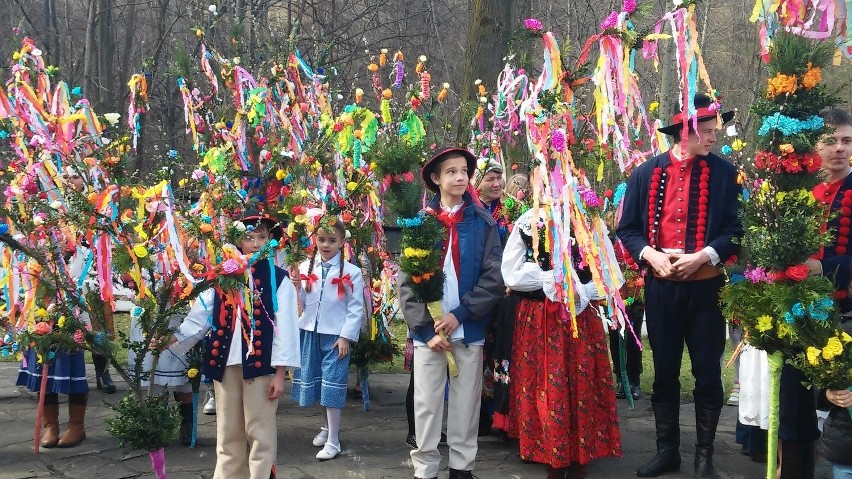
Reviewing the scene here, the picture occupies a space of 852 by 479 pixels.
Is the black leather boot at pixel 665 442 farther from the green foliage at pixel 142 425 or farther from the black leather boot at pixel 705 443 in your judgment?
the green foliage at pixel 142 425

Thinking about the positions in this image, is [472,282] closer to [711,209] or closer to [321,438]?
[711,209]

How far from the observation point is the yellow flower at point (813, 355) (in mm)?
3020

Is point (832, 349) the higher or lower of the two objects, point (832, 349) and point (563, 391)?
the higher

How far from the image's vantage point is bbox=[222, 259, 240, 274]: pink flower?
3.40 metres

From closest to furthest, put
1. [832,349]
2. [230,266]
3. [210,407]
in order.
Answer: [832,349]
[230,266]
[210,407]

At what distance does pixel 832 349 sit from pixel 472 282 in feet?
5.80

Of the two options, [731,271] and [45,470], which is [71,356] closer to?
[45,470]

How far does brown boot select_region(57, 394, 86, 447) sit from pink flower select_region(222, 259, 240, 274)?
220 centimetres

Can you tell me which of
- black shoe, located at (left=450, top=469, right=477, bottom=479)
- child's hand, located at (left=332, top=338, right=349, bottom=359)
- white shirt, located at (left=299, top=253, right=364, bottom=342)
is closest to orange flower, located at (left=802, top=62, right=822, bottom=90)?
black shoe, located at (left=450, top=469, right=477, bottom=479)

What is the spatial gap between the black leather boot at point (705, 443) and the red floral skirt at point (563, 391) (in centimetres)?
44

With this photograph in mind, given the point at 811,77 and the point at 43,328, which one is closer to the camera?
the point at 811,77

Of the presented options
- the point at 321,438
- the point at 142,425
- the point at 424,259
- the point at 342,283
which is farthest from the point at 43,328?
the point at 424,259

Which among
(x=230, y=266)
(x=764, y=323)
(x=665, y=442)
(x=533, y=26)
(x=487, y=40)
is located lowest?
(x=665, y=442)

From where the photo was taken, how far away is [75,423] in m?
4.91
